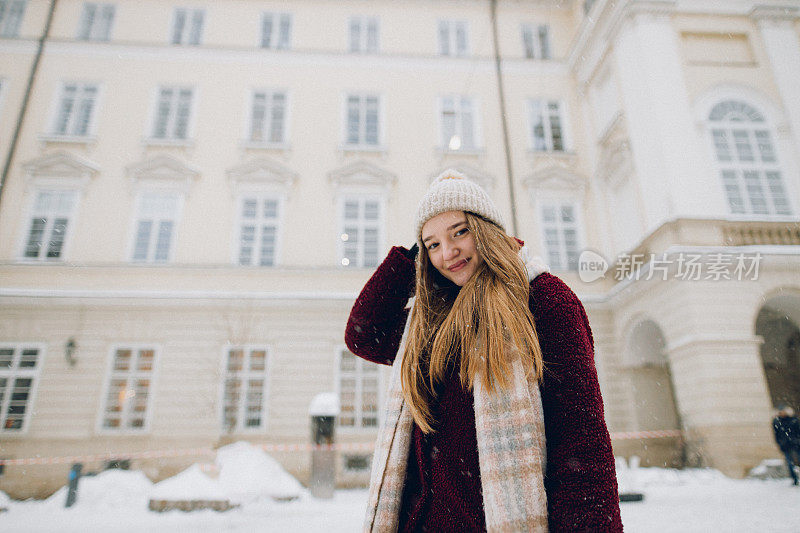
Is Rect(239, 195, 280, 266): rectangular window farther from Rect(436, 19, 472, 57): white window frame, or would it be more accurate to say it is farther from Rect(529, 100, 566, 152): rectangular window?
Rect(529, 100, 566, 152): rectangular window

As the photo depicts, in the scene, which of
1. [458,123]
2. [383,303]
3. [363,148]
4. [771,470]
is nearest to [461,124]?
[458,123]

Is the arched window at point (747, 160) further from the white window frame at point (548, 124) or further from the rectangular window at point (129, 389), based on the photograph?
the rectangular window at point (129, 389)

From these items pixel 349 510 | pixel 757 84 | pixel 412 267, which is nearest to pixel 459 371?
pixel 412 267

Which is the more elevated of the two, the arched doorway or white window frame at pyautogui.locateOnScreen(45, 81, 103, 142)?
white window frame at pyautogui.locateOnScreen(45, 81, 103, 142)

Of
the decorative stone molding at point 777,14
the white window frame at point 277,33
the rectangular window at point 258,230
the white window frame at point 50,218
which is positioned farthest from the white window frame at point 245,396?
the decorative stone molding at point 777,14

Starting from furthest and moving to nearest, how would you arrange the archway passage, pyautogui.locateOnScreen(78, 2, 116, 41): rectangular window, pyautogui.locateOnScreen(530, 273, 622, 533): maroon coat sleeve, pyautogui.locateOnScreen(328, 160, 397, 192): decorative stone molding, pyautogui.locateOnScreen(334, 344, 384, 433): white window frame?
1. pyautogui.locateOnScreen(78, 2, 116, 41): rectangular window
2. pyautogui.locateOnScreen(328, 160, 397, 192): decorative stone molding
3. the archway passage
4. pyautogui.locateOnScreen(334, 344, 384, 433): white window frame
5. pyautogui.locateOnScreen(530, 273, 622, 533): maroon coat sleeve

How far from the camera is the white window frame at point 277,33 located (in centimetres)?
1320

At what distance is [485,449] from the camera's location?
129cm

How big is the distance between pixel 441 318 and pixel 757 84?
1249 centimetres

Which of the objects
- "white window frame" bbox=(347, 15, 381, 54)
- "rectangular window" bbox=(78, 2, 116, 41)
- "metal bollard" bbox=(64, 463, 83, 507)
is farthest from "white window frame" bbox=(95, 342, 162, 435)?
"white window frame" bbox=(347, 15, 381, 54)

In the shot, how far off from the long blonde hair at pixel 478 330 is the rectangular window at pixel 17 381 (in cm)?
1137

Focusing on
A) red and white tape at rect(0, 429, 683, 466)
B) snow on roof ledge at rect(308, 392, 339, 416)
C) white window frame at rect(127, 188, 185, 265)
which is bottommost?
red and white tape at rect(0, 429, 683, 466)

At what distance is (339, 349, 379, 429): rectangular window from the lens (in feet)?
33.2

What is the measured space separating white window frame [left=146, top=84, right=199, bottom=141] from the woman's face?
11.9 meters
